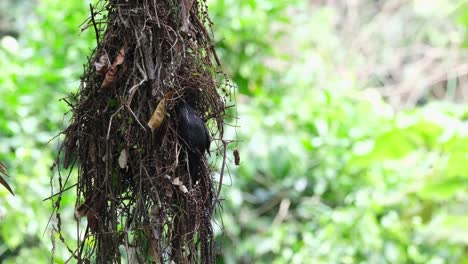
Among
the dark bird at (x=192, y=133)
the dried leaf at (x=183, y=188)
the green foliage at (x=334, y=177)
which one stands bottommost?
the dried leaf at (x=183, y=188)

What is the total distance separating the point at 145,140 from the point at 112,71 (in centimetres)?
14

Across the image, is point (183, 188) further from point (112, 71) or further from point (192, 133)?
point (112, 71)

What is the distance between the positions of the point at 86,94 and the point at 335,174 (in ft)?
7.41

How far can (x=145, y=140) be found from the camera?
118cm

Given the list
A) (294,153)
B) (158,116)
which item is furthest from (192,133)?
(294,153)

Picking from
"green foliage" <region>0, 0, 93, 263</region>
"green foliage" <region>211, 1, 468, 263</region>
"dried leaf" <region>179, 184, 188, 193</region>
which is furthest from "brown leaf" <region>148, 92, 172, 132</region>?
"green foliage" <region>211, 1, 468, 263</region>

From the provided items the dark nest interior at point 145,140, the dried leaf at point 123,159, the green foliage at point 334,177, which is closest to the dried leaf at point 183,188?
the dark nest interior at point 145,140

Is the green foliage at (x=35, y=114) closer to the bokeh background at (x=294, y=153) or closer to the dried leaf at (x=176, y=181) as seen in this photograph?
the bokeh background at (x=294, y=153)

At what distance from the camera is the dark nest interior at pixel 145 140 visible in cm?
117

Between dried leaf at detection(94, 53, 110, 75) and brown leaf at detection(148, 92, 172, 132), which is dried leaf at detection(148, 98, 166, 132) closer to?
brown leaf at detection(148, 92, 172, 132)

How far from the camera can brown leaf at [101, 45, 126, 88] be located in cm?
120

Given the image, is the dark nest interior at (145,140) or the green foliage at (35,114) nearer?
the dark nest interior at (145,140)

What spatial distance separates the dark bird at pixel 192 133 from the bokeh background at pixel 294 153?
5.30 feet

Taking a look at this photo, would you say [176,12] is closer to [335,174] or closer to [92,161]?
[92,161]
